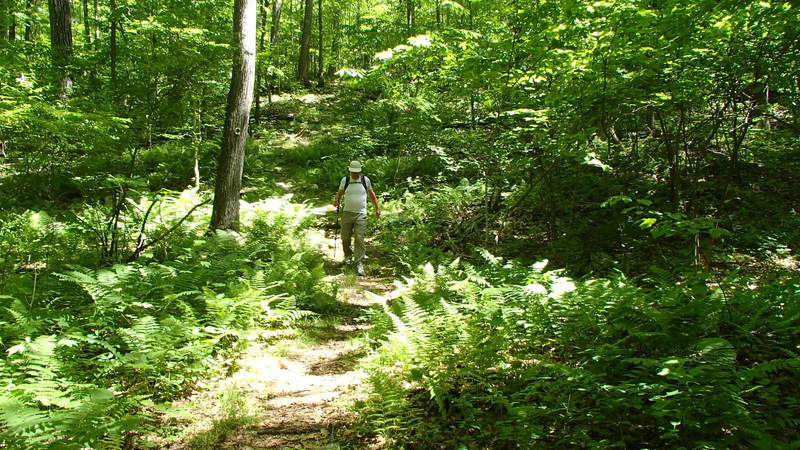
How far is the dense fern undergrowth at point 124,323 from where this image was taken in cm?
284

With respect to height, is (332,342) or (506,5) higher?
(506,5)

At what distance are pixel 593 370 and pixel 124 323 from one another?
4.63 meters

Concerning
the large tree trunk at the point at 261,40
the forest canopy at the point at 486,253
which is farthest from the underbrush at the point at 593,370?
the large tree trunk at the point at 261,40

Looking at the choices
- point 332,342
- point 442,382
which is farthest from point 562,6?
point 332,342

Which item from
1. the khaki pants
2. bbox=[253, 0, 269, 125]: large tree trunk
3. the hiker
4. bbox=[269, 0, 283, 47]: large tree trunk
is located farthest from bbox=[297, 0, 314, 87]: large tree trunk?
the khaki pants

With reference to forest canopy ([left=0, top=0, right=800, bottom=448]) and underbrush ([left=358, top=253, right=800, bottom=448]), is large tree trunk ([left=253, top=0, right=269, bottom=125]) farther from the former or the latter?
underbrush ([left=358, top=253, right=800, bottom=448])

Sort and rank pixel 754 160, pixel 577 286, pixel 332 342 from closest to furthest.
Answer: pixel 577 286 → pixel 332 342 → pixel 754 160

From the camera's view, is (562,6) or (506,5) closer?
(562,6)

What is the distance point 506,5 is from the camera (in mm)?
5895

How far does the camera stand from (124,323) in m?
4.47

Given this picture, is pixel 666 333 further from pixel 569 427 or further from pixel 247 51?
pixel 247 51

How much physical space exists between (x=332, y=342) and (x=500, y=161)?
4.37 meters

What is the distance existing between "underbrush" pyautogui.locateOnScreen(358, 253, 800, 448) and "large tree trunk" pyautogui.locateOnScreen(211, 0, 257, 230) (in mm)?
4654

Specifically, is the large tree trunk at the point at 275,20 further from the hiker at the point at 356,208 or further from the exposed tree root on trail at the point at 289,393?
the exposed tree root on trail at the point at 289,393
